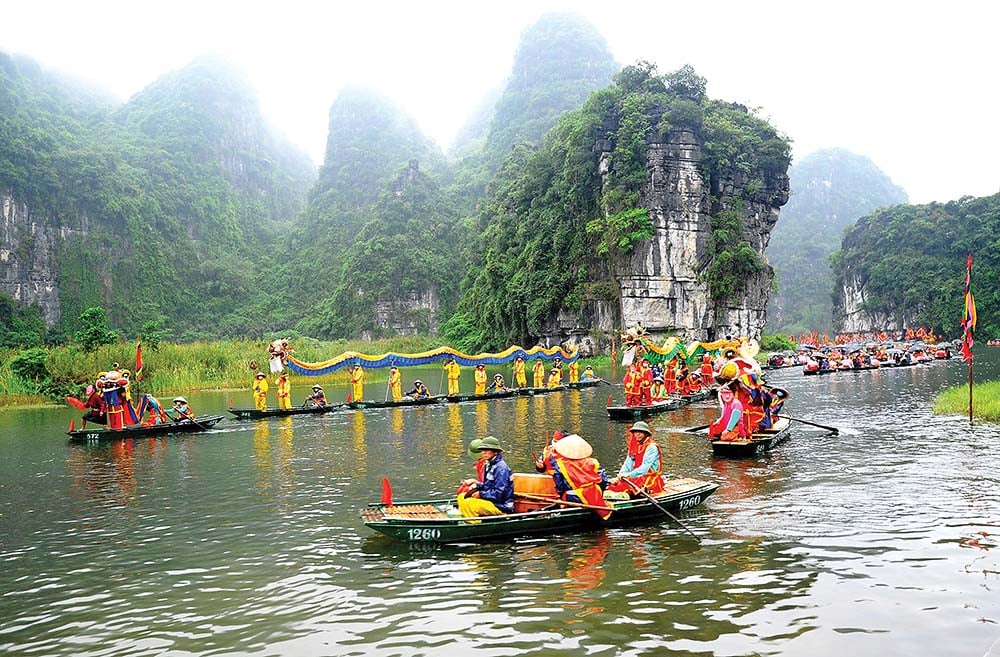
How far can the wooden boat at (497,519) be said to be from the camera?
28.9ft

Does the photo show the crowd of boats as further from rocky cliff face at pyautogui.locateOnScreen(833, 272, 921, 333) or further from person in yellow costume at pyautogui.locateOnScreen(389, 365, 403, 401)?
rocky cliff face at pyautogui.locateOnScreen(833, 272, 921, 333)

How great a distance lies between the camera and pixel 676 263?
5481 cm

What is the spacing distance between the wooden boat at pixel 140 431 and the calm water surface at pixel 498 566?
3.70 m

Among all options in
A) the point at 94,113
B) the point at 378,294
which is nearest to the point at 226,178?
the point at 94,113

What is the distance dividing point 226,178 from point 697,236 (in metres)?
88.3

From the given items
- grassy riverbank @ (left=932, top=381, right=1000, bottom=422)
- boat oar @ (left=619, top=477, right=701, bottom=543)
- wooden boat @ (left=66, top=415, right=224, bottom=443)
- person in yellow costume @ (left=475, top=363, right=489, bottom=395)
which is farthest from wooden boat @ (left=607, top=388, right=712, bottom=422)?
wooden boat @ (left=66, top=415, right=224, bottom=443)

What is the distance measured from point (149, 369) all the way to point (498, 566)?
97.6 feet

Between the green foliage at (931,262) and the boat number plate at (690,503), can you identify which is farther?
the green foliage at (931,262)

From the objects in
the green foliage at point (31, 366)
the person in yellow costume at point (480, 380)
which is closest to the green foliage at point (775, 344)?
the person in yellow costume at point (480, 380)

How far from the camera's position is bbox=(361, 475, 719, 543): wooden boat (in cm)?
880

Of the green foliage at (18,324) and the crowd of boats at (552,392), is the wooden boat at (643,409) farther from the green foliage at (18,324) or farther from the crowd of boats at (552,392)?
the green foliage at (18,324)

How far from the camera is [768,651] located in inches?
230

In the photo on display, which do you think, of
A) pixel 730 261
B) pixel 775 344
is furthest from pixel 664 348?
pixel 775 344

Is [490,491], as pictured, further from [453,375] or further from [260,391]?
[453,375]
